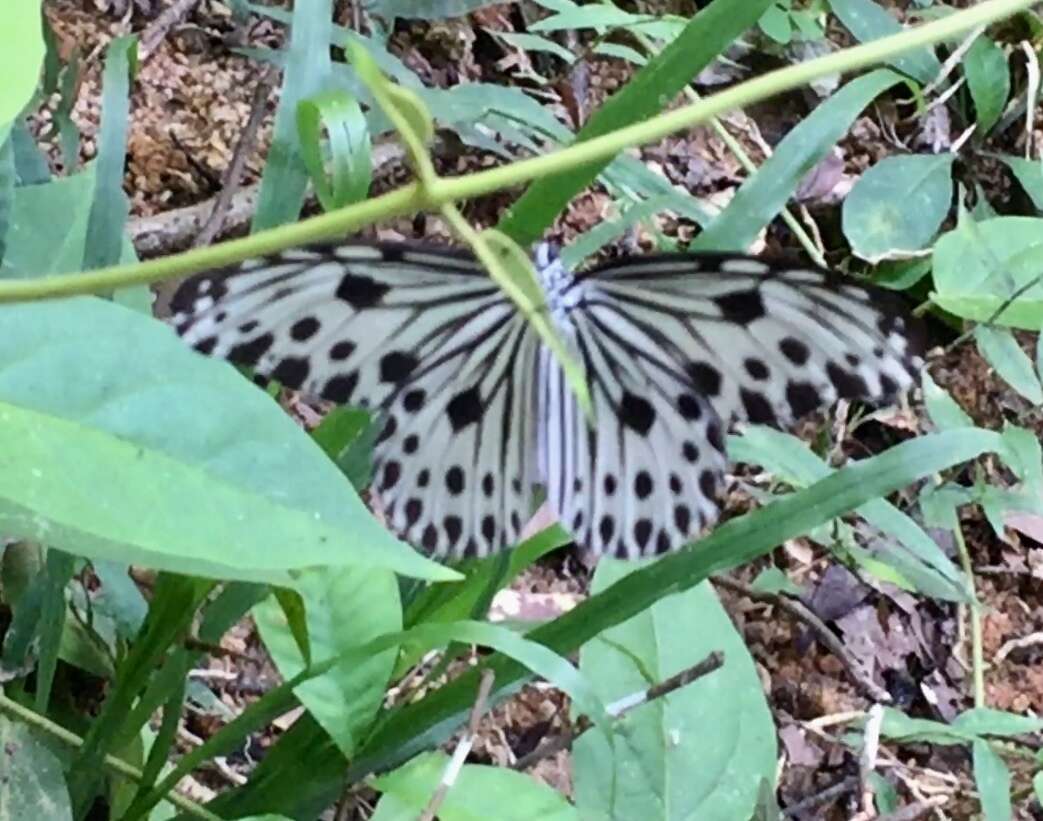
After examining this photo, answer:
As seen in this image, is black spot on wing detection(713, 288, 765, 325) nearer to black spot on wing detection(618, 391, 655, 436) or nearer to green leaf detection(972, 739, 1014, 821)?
black spot on wing detection(618, 391, 655, 436)

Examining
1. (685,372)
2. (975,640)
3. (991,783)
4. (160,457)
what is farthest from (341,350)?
(975,640)

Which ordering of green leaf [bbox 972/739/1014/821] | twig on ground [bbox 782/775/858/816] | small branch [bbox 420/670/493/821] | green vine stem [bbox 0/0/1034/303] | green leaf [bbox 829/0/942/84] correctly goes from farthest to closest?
green leaf [bbox 829/0/942/84], twig on ground [bbox 782/775/858/816], green leaf [bbox 972/739/1014/821], small branch [bbox 420/670/493/821], green vine stem [bbox 0/0/1034/303]

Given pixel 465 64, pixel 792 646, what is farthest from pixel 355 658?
pixel 465 64

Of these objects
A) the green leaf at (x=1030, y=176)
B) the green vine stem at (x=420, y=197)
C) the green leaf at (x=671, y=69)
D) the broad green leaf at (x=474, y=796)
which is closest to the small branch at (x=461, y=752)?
the broad green leaf at (x=474, y=796)

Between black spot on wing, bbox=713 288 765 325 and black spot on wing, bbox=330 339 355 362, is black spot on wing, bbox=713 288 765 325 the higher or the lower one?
the higher one

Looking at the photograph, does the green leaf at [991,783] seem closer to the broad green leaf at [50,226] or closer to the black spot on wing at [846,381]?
the black spot on wing at [846,381]

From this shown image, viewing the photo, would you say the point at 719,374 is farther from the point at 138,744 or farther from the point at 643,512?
the point at 138,744

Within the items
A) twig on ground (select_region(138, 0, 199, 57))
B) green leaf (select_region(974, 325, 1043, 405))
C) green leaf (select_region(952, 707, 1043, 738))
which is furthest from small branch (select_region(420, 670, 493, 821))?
twig on ground (select_region(138, 0, 199, 57))

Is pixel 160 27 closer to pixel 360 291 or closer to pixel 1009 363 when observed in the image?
pixel 360 291
